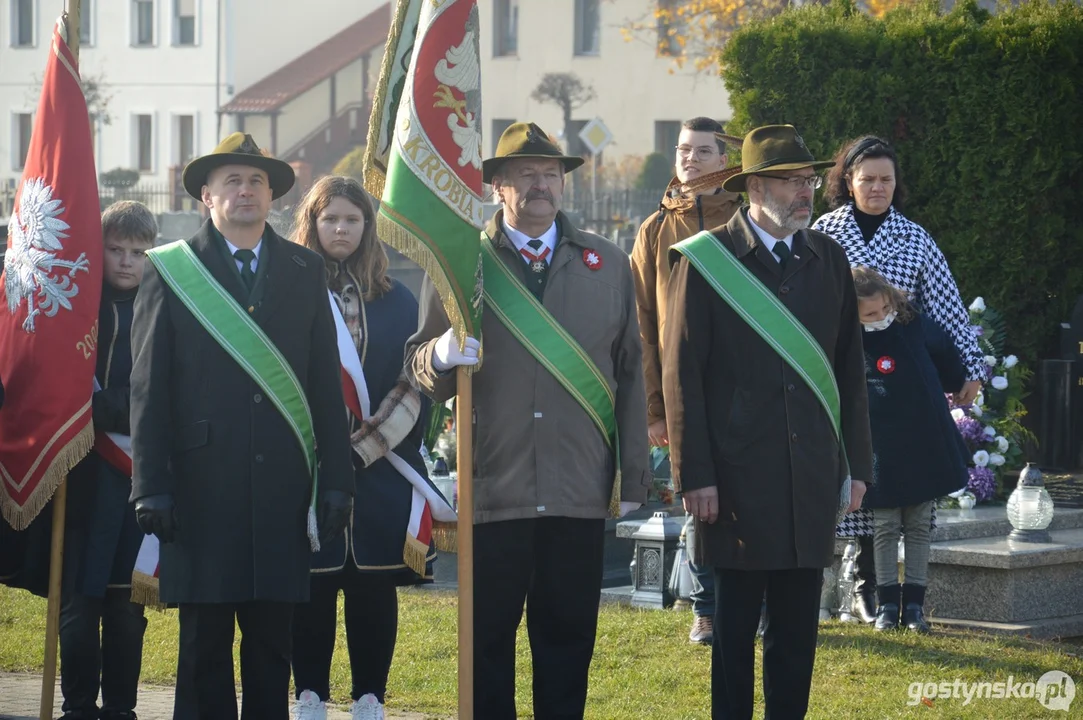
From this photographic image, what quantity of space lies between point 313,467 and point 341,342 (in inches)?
33.7

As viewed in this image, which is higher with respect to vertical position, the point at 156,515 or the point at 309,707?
the point at 156,515

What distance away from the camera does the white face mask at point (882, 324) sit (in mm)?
7613

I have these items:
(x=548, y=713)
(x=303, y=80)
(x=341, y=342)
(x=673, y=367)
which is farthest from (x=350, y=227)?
(x=303, y=80)

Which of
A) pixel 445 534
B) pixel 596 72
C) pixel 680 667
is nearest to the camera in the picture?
pixel 445 534

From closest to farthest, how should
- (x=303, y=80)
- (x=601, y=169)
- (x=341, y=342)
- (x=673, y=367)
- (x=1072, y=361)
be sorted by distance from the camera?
(x=673, y=367), (x=341, y=342), (x=1072, y=361), (x=601, y=169), (x=303, y=80)

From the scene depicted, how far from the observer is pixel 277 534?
553cm

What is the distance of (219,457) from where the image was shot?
549cm

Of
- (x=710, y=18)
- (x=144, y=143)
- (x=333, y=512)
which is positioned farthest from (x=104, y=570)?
(x=144, y=143)

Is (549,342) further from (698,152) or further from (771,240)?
(698,152)

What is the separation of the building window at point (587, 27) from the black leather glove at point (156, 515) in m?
46.5

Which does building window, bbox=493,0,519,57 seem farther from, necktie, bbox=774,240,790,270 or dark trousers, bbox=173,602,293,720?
dark trousers, bbox=173,602,293,720

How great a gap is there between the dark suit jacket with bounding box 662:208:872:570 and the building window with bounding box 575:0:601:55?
1802 inches

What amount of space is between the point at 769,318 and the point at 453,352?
1.09 metres

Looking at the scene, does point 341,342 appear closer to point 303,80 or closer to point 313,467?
point 313,467
